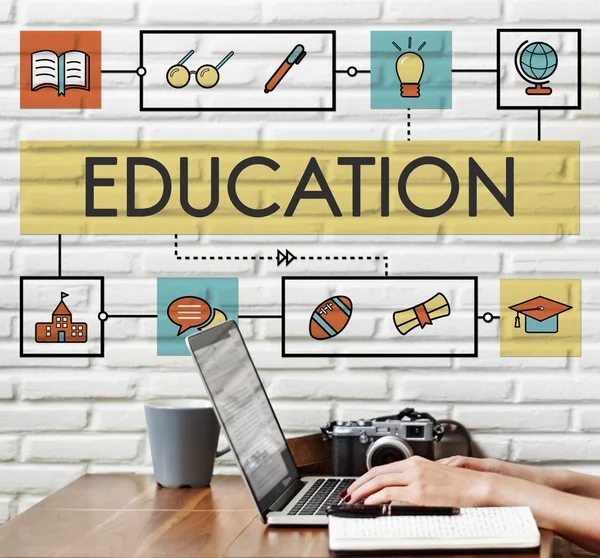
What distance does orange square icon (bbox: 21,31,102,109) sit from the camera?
1697 millimetres

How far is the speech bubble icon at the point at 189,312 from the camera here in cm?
168

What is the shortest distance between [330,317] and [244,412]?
15.9 inches

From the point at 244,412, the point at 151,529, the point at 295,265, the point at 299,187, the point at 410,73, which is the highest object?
the point at 410,73

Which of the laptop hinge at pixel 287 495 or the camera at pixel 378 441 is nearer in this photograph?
the laptop hinge at pixel 287 495

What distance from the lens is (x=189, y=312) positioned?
1.68 m

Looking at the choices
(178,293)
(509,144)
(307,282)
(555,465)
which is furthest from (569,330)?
(178,293)

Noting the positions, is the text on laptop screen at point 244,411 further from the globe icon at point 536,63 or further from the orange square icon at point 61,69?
the globe icon at point 536,63

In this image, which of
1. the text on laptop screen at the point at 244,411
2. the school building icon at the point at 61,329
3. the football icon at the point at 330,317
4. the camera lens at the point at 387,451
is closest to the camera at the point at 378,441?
the camera lens at the point at 387,451

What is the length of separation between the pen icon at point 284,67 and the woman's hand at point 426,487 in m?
0.84

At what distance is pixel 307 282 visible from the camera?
1682 millimetres

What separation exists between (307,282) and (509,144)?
18.8 inches

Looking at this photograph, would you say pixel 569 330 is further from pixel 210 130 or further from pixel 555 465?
pixel 210 130

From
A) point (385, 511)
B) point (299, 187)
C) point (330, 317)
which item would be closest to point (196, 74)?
point (299, 187)

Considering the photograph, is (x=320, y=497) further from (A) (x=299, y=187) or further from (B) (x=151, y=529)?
(A) (x=299, y=187)
